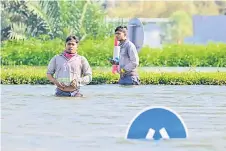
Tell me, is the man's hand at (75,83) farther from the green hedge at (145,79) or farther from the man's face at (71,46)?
the green hedge at (145,79)

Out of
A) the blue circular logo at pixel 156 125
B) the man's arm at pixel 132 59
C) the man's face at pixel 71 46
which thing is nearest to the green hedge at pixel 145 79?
the man's arm at pixel 132 59

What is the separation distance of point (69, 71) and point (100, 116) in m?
1.92

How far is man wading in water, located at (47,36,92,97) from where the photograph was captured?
13.2 metres

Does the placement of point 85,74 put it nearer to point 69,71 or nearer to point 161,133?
point 69,71

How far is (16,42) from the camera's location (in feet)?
96.6

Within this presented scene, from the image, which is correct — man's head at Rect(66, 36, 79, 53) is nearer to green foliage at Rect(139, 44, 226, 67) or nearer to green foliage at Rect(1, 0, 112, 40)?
green foliage at Rect(139, 44, 226, 67)

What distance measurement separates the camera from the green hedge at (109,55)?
2717 centimetres

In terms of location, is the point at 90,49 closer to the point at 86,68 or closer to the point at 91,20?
the point at 91,20

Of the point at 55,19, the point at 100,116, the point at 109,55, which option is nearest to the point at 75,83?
the point at 100,116

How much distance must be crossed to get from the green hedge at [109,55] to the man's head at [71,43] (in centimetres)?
1352

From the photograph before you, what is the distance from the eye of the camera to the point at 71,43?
13.1 meters

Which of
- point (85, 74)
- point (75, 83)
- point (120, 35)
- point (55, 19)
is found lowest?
point (75, 83)

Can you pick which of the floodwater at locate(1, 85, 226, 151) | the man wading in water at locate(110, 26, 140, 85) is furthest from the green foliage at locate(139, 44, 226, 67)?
the man wading in water at locate(110, 26, 140, 85)

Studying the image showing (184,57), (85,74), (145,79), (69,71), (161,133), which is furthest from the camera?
(184,57)
